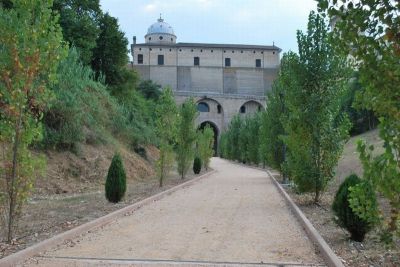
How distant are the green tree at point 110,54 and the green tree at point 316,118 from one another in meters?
21.7

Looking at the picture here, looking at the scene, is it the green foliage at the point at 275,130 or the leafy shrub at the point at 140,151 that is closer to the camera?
the green foliage at the point at 275,130

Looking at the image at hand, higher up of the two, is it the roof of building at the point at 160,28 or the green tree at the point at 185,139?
the roof of building at the point at 160,28

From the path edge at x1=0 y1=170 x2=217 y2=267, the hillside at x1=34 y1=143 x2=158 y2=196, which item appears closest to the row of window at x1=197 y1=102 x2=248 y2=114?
the hillside at x1=34 y1=143 x2=158 y2=196

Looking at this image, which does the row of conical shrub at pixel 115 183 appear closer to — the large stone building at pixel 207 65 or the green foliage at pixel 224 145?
the green foliage at pixel 224 145

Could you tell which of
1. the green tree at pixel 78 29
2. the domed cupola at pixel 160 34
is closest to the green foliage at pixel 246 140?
the green tree at pixel 78 29

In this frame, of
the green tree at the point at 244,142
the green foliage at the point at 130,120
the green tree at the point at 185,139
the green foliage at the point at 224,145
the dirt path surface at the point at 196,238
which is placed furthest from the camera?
the green foliage at the point at 224,145

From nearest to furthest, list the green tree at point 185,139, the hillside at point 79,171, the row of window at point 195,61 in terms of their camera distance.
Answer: the hillside at point 79,171 < the green tree at point 185,139 < the row of window at point 195,61

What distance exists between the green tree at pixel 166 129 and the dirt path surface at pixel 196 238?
6047 millimetres

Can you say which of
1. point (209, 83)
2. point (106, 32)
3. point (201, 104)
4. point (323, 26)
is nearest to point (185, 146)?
point (323, 26)

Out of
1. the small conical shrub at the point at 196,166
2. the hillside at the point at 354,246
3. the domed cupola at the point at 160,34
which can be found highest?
the domed cupola at the point at 160,34

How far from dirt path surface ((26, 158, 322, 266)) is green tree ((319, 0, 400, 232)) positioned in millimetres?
2933

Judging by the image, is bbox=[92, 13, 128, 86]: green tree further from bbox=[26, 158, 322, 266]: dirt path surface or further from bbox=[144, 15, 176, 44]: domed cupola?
bbox=[144, 15, 176, 44]: domed cupola

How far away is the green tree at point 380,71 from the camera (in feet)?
11.6

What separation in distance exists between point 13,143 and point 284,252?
4132 mm
